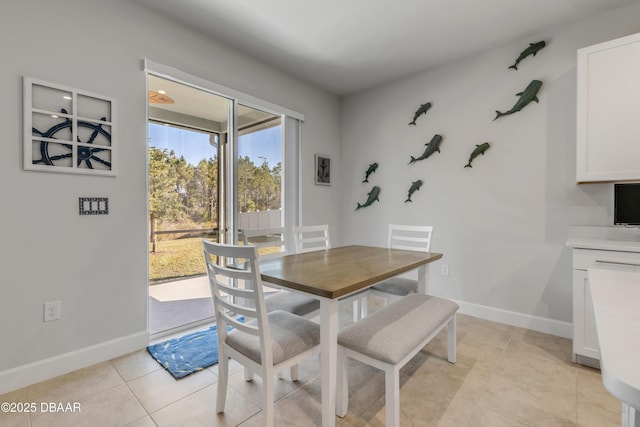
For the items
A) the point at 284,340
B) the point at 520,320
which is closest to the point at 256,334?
the point at 284,340

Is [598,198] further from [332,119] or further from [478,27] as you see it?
[332,119]

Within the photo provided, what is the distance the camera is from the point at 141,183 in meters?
2.30

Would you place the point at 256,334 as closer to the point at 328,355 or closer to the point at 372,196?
the point at 328,355

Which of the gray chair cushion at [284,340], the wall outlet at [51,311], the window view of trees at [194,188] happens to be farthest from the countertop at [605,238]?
the wall outlet at [51,311]

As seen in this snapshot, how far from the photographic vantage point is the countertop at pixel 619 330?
46 centimetres

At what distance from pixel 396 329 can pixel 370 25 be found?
2453 millimetres

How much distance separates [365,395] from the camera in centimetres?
172

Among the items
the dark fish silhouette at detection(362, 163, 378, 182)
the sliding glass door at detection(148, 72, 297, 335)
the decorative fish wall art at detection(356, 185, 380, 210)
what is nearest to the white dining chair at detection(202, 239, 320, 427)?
the sliding glass door at detection(148, 72, 297, 335)

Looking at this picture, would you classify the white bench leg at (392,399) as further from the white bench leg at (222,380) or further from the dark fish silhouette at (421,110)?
the dark fish silhouette at (421,110)

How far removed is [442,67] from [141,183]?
3205mm

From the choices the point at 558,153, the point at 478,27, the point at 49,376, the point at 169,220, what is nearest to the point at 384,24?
the point at 478,27

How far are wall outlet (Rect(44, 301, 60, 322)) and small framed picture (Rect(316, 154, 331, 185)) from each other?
2762 mm

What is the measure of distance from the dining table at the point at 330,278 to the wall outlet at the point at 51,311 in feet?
4.70

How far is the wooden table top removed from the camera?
1.33 metres
